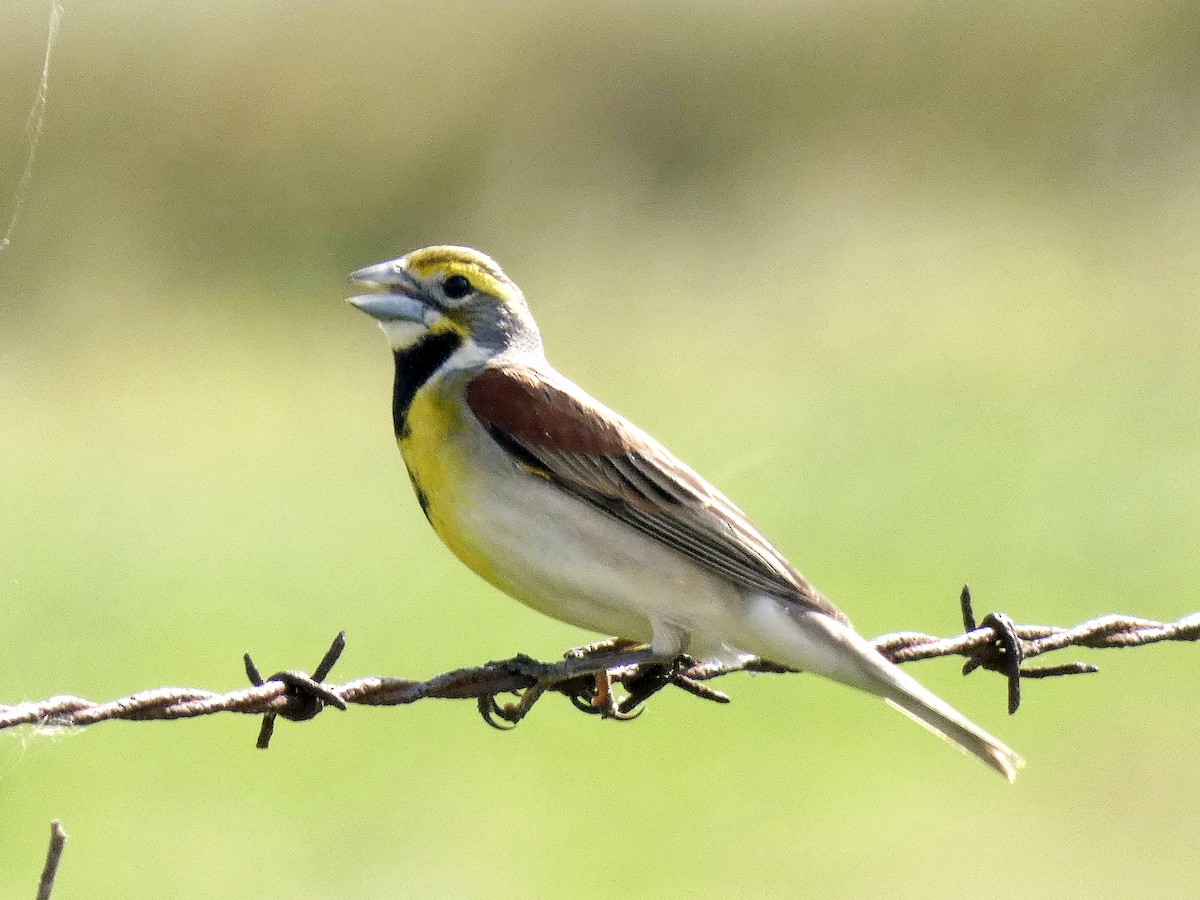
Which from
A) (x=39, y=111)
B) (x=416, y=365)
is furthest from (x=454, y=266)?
(x=39, y=111)

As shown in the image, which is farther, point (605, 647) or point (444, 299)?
point (605, 647)

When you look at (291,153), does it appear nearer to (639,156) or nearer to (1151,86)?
(639,156)

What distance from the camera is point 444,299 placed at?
668cm

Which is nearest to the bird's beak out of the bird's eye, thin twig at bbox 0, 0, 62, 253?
the bird's eye

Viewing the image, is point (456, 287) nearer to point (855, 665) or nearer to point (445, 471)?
point (445, 471)

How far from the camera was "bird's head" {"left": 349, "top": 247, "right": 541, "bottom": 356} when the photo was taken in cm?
659

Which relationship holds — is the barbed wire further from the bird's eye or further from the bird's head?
the bird's eye

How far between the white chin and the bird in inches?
6.2

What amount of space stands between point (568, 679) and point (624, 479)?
0.70m

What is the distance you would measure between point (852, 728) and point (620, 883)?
3.61 m

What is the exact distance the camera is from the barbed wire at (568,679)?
15.4 ft

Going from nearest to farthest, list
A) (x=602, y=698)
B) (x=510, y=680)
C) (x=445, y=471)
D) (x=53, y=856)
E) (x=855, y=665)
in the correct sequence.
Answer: (x=53, y=856) < (x=510, y=680) < (x=855, y=665) < (x=445, y=471) < (x=602, y=698)

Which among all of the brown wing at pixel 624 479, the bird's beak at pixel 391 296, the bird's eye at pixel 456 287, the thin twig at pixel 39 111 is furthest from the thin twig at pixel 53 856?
the bird's eye at pixel 456 287

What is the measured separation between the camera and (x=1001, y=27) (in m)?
28.7
